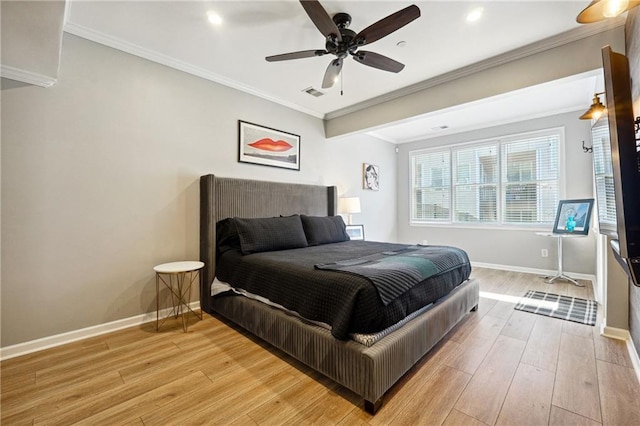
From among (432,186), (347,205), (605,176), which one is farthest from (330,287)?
(432,186)

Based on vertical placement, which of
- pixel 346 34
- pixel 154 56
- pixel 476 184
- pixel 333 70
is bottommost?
pixel 476 184

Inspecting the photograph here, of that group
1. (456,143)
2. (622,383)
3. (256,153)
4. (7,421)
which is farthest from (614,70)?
(456,143)

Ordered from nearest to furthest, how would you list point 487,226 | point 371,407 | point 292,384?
point 371,407 → point 292,384 → point 487,226

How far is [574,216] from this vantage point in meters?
4.07

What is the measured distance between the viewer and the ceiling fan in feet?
6.00

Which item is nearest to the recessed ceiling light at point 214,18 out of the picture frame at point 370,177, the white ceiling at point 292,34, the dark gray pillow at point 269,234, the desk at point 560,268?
the white ceiling at point 292,34

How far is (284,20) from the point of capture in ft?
7.59

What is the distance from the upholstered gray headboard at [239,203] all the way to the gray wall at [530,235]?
3.07 m

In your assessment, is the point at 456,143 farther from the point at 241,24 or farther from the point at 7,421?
the point at 7,421

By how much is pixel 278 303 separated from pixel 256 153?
87.3 inches

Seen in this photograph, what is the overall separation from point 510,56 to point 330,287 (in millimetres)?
3015

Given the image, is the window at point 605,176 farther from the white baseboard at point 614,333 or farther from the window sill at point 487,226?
the window sill at point 487,226

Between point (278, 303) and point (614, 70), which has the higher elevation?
point (614, 70)

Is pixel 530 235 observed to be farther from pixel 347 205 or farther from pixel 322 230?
pixel 322 230
